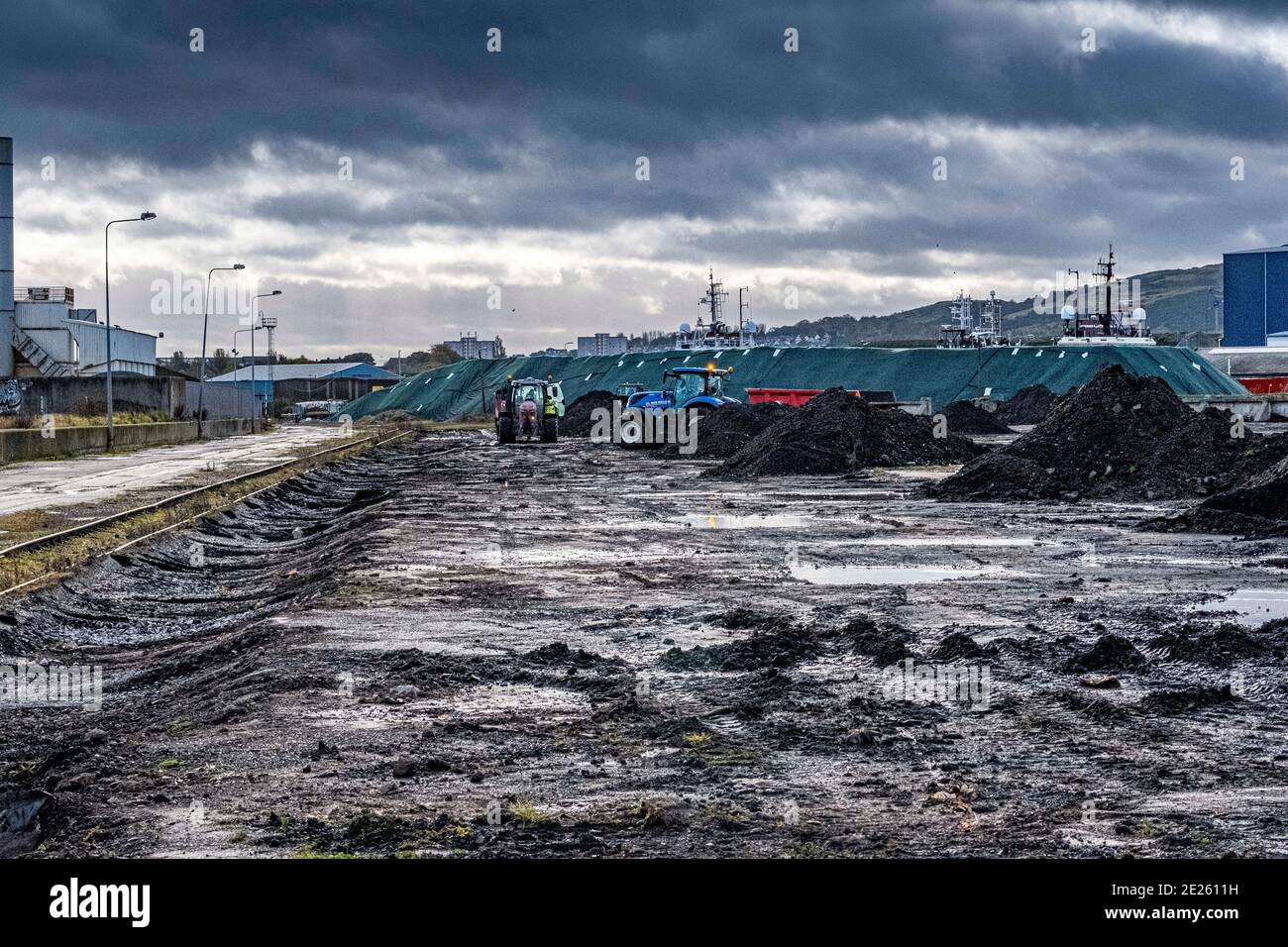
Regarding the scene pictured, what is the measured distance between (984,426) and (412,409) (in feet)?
187

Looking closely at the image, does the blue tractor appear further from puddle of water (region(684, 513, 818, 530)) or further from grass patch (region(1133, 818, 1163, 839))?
grass patch (region(1133, 818, 1163, 839))

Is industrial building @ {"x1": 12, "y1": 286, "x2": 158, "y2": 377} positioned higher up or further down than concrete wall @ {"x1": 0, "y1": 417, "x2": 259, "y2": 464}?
higher up

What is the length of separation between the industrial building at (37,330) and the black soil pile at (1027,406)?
48.1 metres

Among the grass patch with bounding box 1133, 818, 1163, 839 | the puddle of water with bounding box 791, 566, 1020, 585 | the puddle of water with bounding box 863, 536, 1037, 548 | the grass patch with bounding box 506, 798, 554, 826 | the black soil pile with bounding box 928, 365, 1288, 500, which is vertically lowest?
the puddle of water with bounding box 791, 566, 1020, 585

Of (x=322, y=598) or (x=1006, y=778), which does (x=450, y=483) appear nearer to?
(x=322, y=598)

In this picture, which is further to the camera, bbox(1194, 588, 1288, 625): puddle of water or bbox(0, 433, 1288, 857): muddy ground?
bbox(1194, 588, 1288, 625): puddle of water

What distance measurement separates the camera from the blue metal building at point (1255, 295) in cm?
12781

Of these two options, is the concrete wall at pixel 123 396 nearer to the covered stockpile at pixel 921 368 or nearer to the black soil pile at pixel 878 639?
the covered stockpile at pixel 921 368

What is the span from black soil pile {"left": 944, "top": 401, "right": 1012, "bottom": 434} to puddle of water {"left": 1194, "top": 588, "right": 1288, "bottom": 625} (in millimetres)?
45086

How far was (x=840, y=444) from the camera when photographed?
4028 centimetres

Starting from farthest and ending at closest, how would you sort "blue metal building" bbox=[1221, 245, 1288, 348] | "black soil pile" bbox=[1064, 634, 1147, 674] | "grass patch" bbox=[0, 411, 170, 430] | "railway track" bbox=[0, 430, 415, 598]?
"blue metal building" bbox=[1221, 245, 1288, 348], "grass patch" bbox=[0, 411, 170, 430], "railway track" bbox=[0, 430, 415, 598], "black soil pile" bbox=[1064, 634, 1147, 674]

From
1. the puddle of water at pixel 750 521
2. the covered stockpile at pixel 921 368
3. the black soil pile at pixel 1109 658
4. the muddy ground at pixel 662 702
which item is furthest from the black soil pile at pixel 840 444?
the black soil pile at pixel 1109 658

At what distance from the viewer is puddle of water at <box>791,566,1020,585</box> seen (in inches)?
639

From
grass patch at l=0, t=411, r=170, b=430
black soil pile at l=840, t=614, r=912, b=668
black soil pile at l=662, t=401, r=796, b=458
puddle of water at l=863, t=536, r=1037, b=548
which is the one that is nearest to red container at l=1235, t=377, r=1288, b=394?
black soil pile at l=662, t=401, r=796, b=458
